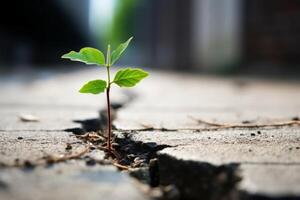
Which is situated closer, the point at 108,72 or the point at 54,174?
the point at 54,174

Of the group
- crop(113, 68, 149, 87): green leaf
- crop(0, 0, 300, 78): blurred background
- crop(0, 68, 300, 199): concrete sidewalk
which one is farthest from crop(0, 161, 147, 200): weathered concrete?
crop(0, 0, 300, 78): blurred background

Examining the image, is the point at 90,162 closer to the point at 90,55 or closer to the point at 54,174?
the point at 54,174

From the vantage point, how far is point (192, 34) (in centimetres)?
1049

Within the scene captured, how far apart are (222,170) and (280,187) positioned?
0.48ft

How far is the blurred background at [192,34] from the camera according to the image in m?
7.79

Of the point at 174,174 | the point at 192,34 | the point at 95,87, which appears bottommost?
the point at 174,174

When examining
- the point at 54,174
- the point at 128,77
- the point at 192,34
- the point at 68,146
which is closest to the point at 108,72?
the point at 128,77

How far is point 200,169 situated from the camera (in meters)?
0.88

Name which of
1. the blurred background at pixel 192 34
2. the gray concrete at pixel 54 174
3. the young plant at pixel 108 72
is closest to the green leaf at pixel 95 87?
the young plant at pixel 108 72

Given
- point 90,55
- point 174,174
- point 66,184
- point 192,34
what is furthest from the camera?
point 192,34

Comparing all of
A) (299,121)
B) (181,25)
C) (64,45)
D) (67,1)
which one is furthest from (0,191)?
(64,45)

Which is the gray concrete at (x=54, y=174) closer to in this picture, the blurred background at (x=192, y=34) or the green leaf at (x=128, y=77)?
the green leaf at (x=128, y=77)

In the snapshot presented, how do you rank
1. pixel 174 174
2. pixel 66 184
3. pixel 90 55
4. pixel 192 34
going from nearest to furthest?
pixel 66 184
pixel 174 174
pixel 90 55
pixel 192 34

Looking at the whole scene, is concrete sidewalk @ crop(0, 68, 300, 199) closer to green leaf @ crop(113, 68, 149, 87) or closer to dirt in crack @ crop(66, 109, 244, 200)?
dirt in crack @ crop(66, 109, 244, 200)
